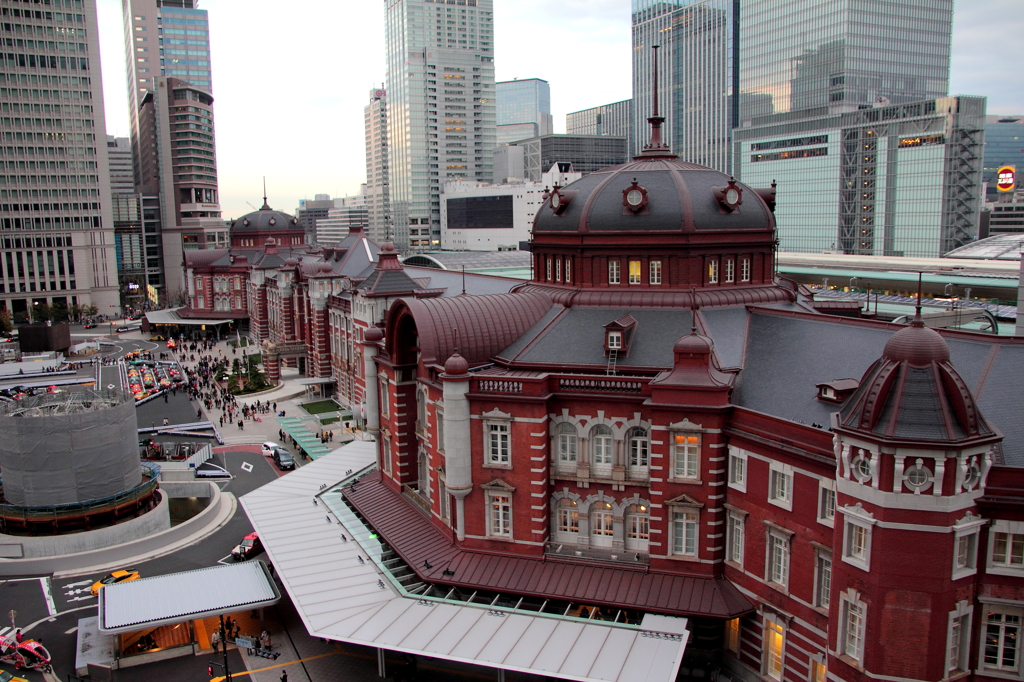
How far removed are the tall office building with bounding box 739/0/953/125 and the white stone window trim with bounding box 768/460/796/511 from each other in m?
153

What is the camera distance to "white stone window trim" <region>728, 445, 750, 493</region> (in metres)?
38.1

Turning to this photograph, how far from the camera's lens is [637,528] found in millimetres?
42438

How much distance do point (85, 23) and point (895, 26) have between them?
170m

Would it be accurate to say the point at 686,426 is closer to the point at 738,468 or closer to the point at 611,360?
the point at 738,468

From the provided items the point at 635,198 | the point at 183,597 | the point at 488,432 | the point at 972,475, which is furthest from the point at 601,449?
the point at 183,597

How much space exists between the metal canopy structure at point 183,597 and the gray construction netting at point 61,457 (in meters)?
15.0

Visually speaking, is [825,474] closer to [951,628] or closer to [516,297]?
[951,628]

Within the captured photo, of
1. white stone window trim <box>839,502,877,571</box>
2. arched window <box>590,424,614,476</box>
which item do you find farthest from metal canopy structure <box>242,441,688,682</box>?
white stone window trim <box>839,502,877,571</box>

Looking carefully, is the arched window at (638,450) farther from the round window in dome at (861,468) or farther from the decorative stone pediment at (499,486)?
the round window in dome at (861,468)

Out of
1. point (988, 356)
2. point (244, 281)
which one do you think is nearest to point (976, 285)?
point (988, 356)

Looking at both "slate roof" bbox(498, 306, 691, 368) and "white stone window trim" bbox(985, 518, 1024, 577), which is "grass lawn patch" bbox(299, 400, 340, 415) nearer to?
"slate roof" bbox(498, 306, 691, 368)

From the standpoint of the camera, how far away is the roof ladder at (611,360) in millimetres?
43969

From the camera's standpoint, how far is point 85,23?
169000 mm

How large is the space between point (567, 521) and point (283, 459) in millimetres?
40182
